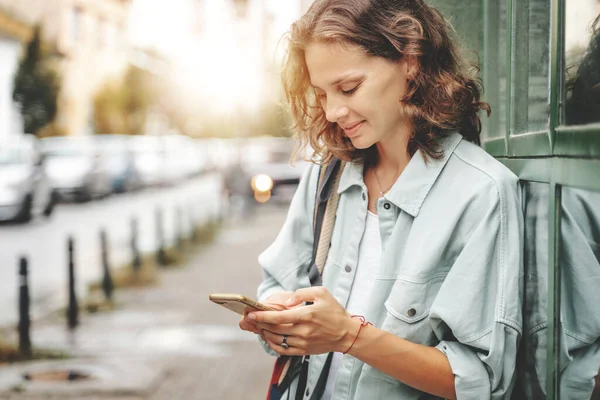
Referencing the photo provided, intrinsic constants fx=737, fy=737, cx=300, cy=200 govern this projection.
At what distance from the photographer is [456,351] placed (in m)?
1.70

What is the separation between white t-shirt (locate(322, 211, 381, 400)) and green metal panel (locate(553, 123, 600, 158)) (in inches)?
20.5

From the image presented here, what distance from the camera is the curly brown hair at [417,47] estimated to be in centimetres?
183

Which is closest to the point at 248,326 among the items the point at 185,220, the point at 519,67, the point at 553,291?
the point at 553,291

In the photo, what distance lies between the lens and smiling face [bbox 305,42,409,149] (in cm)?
183

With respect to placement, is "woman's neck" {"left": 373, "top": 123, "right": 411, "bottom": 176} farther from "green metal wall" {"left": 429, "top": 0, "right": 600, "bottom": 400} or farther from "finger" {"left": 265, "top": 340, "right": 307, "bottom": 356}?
"finger" {"left": 265, "top": 340, "right": 307, "bottom": 356}

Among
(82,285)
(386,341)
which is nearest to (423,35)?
(386,341)

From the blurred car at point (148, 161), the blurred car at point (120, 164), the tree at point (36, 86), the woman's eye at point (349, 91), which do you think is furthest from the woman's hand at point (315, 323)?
the tree at point (36, 86)

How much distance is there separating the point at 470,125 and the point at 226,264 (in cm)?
982

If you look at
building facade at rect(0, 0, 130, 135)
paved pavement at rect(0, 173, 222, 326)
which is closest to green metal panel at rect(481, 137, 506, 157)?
paved pavement at rect(0, 173, 222, 326)

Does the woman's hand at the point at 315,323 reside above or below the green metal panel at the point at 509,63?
below

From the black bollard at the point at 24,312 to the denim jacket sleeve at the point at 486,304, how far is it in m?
5.07

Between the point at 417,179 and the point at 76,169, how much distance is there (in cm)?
2016

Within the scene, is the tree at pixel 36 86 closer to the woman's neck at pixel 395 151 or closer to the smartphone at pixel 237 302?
the woman's neck at pixel 395 151

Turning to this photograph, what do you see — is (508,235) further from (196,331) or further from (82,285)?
(82,285)
